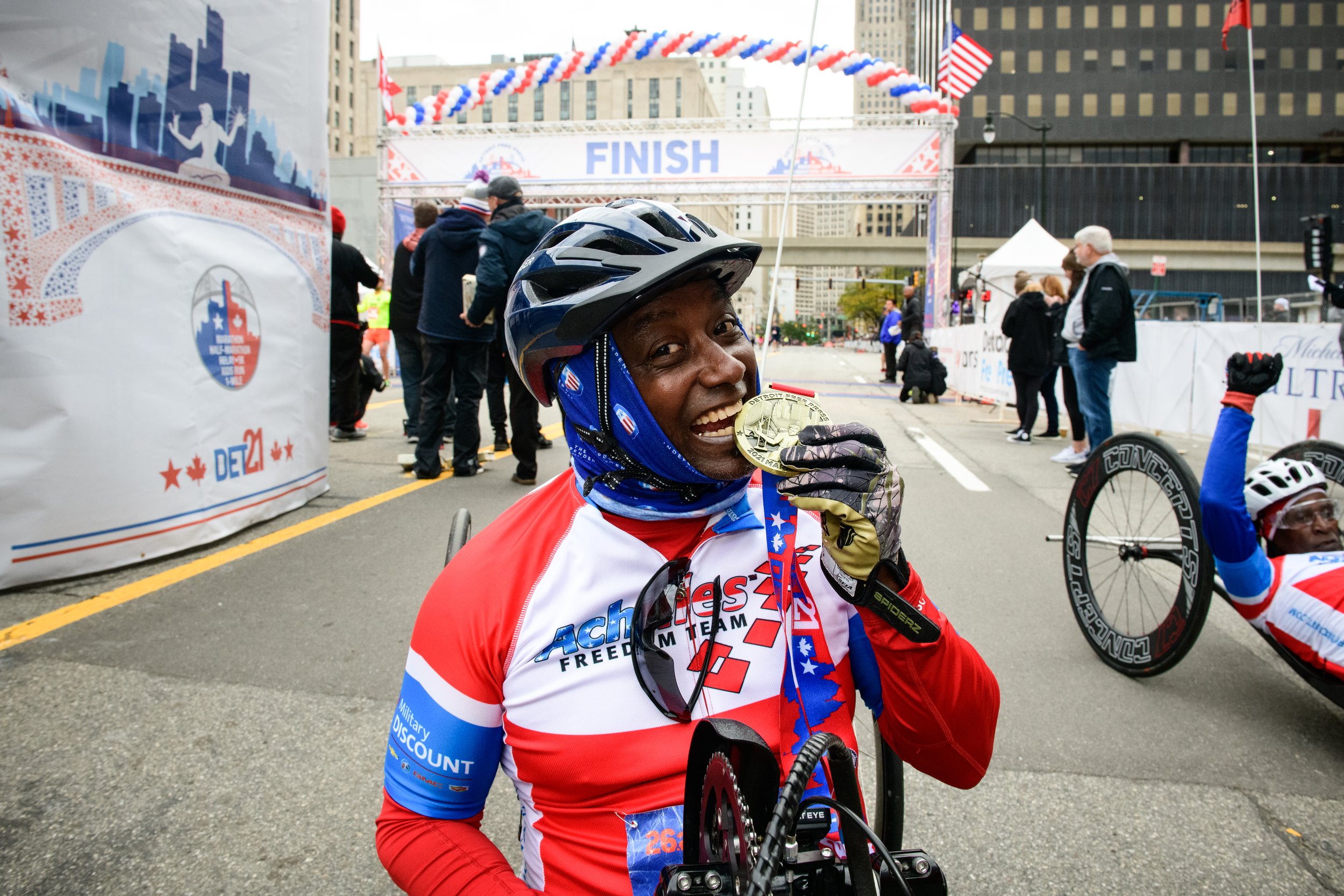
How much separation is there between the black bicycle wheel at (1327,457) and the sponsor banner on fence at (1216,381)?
11.9 feet

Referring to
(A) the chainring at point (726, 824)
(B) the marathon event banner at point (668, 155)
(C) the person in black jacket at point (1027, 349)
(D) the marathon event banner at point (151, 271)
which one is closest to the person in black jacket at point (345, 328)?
(D) the marathon event banner at point (151, 271)

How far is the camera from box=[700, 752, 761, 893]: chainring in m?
0.92

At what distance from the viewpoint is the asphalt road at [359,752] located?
6.89ft

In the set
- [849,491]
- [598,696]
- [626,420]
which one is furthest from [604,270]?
[598,696]

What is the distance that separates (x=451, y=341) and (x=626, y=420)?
5.61m

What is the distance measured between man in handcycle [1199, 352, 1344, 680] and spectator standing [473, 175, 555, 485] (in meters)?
4.48

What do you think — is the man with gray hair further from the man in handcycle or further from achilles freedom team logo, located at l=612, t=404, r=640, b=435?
achilles freedom team logo, located at l=612, t=404, r=640, b=435

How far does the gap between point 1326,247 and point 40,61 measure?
11986 mm

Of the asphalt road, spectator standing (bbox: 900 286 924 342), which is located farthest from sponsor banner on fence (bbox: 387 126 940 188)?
the asphalt road

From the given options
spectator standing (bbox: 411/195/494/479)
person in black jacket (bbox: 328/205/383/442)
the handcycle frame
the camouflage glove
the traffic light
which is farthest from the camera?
the traffic light

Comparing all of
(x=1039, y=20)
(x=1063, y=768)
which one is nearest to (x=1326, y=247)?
(x=1063, y=768)

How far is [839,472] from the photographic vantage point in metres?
1.08

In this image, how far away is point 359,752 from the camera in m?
2.62

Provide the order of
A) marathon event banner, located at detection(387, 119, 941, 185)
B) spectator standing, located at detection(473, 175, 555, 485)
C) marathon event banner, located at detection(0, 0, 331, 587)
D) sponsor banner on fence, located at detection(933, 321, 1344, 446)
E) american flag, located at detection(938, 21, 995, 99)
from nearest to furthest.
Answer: marathon event banner, located at detection(0, 0, 331, 587), spectator standing, located at detection(473, 175, 555, 485), sponsor banner on fence, located at detection(933, 321, 1344, 446), american flag, located at detection(938, 21, 995, 99), marathon event banner, located at detection(387, 119, 941, 185)
